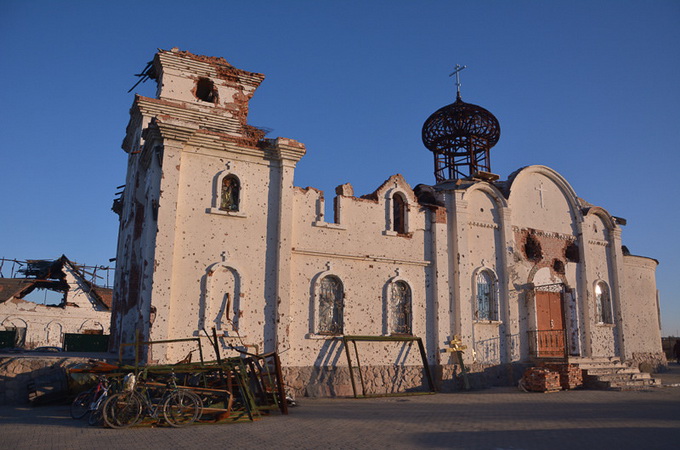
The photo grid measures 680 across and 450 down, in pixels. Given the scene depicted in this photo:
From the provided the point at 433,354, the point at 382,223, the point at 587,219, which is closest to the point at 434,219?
the point at 382,223

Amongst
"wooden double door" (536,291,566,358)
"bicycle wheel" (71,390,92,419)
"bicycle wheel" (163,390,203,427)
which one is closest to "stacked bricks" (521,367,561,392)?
"wooden double door" (536,291,566,358)

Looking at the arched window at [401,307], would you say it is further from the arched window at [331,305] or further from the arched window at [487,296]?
the arched window at [487,296]

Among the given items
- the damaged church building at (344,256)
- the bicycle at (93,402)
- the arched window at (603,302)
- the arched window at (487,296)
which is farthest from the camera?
the arched window at (603,302)

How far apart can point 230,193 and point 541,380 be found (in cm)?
1095

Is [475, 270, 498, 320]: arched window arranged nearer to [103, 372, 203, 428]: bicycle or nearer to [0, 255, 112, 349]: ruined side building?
[103, 372, 203, 428]: bicycle

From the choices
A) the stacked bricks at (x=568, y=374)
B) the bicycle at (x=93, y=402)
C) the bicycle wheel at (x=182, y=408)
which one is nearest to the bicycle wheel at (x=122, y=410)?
the bicycle at (x=93, y=402)

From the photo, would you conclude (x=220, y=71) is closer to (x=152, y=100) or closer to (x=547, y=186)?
(x=152, y=100)

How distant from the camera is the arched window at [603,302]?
21.7 meters

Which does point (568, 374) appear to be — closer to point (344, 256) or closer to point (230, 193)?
point (344, 256)

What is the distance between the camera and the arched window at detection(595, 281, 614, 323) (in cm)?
2169

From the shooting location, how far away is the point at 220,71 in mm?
18547

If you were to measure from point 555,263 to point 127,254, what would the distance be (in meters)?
15.6

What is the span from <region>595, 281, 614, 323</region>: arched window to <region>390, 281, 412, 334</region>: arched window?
8.98 meters

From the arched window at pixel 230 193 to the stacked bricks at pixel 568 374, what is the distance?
1148cm
